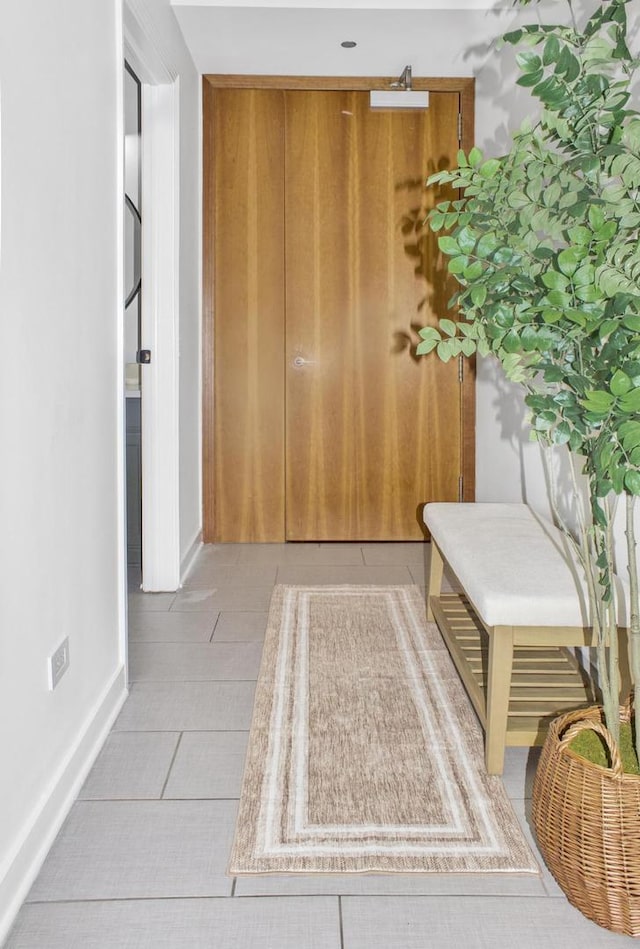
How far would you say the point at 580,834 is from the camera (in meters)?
1.42

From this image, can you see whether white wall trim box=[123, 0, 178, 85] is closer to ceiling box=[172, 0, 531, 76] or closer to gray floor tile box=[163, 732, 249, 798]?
ceiling box=[172, 0, 531, 76]

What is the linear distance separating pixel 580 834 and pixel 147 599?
2302 mm

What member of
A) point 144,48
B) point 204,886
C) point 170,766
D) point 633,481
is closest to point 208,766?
point 170,766

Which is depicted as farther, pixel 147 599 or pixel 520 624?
pixel 147 599

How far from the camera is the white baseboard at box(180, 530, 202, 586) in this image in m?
3.67

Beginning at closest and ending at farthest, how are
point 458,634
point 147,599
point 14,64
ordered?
point 14,64
point 458,634
point 147,599

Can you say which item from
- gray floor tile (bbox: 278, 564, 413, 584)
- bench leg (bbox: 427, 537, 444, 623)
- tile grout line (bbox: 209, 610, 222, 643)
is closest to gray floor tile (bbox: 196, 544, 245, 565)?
gray floor tile (bbox: 278, 564, 413, 584)

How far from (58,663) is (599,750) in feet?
3.70

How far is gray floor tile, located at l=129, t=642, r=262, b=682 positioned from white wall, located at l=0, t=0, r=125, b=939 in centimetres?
26

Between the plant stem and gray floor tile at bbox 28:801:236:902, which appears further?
gray floor tile at bbox 28:801:236:902

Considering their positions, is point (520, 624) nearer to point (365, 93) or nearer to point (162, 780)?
point (162, 780)

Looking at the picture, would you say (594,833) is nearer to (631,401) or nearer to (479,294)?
(631,401)

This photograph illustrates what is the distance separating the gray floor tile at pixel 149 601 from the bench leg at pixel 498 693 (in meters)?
1.67

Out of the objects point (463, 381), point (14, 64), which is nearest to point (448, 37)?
point (463, 381)
